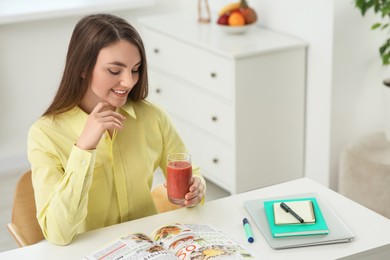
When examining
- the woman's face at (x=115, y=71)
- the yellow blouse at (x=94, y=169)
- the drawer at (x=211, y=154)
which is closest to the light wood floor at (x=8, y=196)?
the drawer at (x=211, y=154)

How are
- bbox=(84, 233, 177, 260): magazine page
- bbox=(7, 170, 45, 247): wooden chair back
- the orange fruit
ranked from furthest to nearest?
the orange fruit → bbox=(7, 170, 45, 247): wooden chair back → bbox=(84, 233, 177, 260): magazine page

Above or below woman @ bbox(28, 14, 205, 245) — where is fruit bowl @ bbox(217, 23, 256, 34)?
below

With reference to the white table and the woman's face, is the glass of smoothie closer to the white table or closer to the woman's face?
the white table

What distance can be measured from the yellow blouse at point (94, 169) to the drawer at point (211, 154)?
1396 mm

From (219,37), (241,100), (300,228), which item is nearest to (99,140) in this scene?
(300,228)

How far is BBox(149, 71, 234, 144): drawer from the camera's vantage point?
12.6ft

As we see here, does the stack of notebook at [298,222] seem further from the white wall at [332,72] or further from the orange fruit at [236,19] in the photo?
the orange fruit at [236,19]

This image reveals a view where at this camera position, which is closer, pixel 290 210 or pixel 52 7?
pixel 290 210

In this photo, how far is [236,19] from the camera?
3.95 meters

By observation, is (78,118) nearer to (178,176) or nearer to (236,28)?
(178,176)

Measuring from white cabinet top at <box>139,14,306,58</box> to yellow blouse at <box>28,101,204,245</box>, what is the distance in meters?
1.28

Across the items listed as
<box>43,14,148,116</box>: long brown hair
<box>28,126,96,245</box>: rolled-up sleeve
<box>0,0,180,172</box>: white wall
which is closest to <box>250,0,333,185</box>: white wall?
<box>0,0,180,172</box>: white wall

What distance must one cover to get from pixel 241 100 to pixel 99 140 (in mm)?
1691

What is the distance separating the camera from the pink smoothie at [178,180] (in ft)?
7.39
